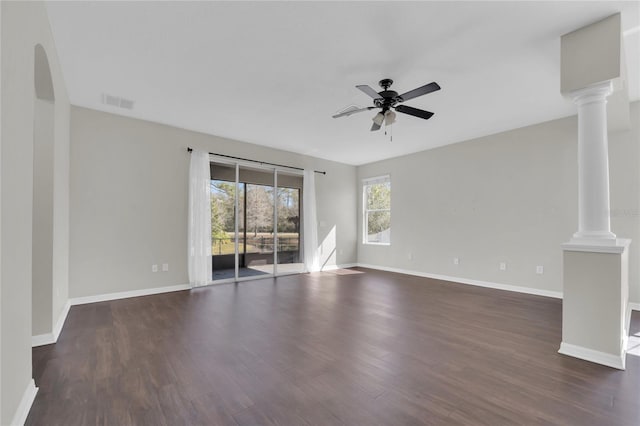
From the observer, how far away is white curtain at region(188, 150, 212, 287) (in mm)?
5023

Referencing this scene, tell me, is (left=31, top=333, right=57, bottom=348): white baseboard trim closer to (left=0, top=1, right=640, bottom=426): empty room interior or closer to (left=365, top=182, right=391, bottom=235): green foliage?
(left=0, top=1, right=640, bottom=426): empty room interior

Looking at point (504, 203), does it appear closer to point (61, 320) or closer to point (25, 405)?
point (25, 405)

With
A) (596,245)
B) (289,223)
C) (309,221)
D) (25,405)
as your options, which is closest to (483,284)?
(596,245)

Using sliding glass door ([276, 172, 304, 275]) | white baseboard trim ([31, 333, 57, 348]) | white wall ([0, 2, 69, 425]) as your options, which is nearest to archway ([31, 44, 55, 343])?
white baseboard trim ([31, 333, 57, 348])

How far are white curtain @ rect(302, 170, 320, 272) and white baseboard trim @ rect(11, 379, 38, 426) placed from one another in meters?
5.04

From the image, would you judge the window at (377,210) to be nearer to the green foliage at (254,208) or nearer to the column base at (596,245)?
the green foliage at (254,208)

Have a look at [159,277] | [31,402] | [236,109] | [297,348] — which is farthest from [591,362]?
[159,277]

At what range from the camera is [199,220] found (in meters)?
5.08

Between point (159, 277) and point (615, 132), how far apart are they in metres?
7.02

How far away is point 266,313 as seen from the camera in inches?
147

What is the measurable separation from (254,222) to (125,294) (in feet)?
8.13

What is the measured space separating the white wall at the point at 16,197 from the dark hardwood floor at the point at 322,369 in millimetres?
400

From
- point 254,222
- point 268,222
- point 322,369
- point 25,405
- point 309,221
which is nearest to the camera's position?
point 25,405

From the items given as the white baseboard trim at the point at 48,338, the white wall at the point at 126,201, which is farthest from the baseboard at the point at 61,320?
the white wall at the point at 126,201
